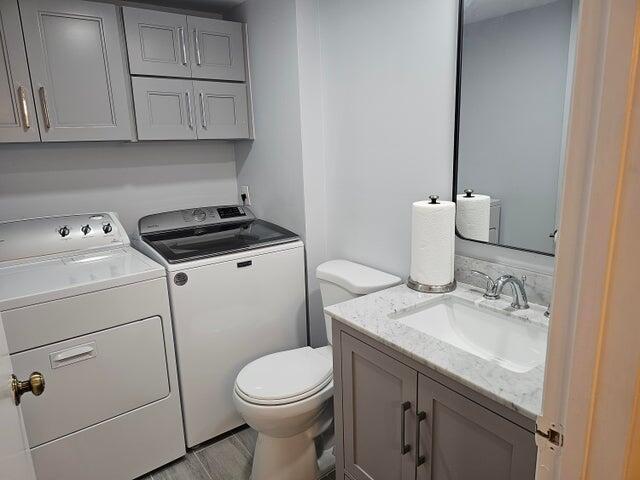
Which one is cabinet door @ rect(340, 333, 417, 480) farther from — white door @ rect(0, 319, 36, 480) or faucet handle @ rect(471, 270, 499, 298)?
white door @ rect(0, 319, 36, 480)

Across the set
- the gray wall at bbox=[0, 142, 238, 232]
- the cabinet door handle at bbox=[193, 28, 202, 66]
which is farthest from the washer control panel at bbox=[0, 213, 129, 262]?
the cabinet door handle at bbox=[193, 28, 202, 66]

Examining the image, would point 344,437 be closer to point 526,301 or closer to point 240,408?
point 240,408

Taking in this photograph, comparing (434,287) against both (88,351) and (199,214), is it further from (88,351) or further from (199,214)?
(199,214)

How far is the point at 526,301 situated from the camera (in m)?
1.48

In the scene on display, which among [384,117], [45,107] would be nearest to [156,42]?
[45,107]

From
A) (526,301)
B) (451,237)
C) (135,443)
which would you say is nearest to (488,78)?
(451,237)

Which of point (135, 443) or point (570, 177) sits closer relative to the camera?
point (570, 177)

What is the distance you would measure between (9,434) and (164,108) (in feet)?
6.05

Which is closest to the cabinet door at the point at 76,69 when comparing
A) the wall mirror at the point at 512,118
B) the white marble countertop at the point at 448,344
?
the white marble countertop at the point at 448,344

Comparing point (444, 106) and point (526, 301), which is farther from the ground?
point (444, 106)

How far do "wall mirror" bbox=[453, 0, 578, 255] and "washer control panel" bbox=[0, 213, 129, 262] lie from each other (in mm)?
1753

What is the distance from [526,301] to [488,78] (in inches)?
31.2

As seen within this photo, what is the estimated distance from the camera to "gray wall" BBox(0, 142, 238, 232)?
7.22 ft

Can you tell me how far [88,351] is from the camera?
178cm
